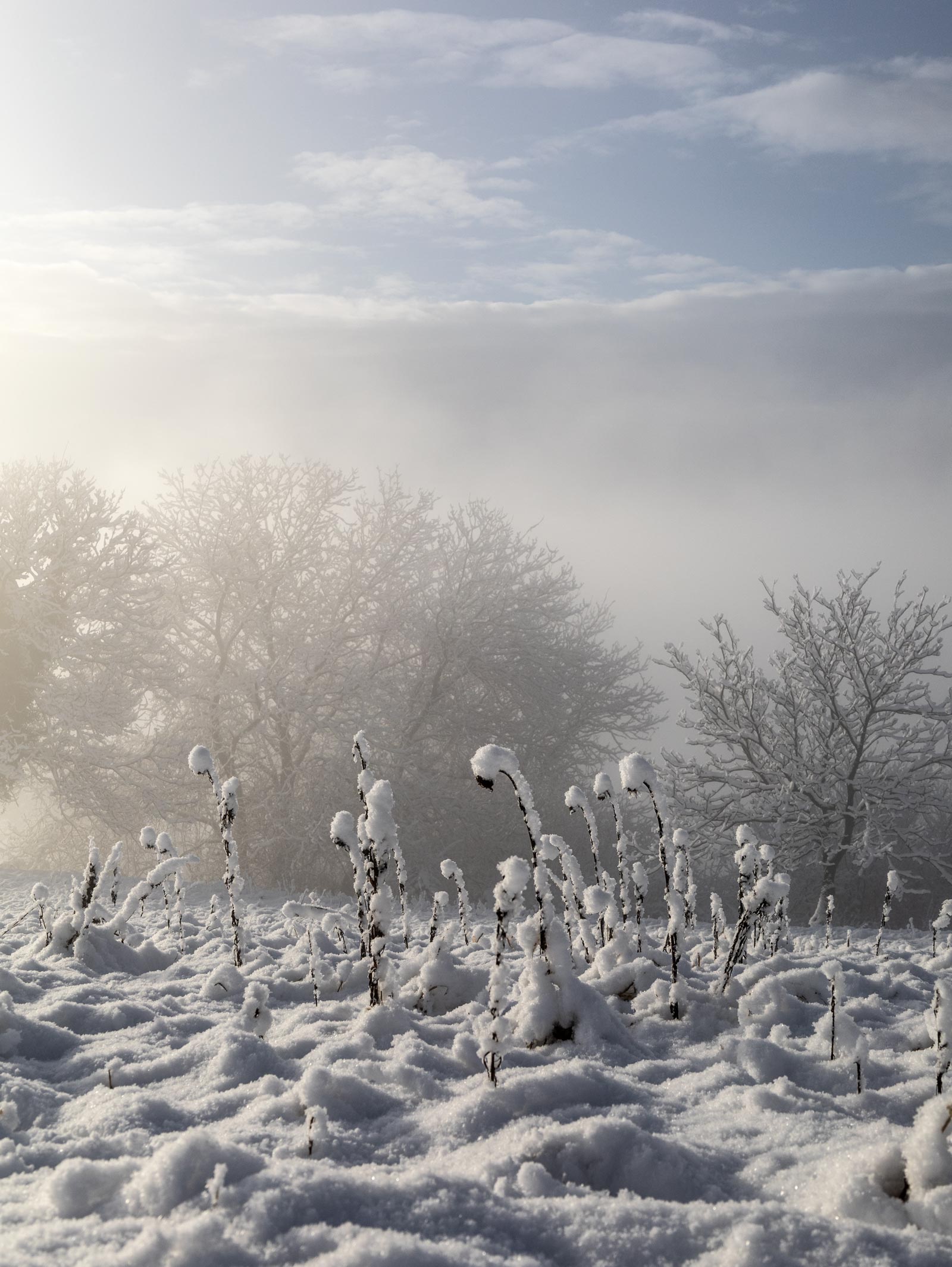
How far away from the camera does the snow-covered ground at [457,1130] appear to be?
4.73 feet

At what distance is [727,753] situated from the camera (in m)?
14.4

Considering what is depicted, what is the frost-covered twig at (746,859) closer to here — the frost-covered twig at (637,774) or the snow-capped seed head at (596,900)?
the snow-capped seed head at (596,900)

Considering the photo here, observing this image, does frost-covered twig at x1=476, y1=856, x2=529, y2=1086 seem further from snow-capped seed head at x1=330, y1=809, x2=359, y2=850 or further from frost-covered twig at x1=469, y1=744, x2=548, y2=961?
snow-capped seed head at x1=330, y1=809, x2=359, y2=850

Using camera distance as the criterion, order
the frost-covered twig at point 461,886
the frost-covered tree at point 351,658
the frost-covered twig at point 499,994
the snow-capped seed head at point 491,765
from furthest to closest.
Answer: the frost-covered tree at point 351,658
the frost-covered twig at point 461,886
the snow-capped seed head at point 491,765
the frost-covered twig at point 499,994

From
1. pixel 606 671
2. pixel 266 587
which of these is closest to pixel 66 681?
pixel 266 587

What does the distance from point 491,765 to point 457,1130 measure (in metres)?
0.86

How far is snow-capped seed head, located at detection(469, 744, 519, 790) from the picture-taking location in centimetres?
229

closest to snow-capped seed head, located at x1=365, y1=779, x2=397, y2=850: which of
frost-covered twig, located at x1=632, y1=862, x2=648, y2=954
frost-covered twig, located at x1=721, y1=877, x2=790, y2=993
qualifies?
frost-covered twig, located at x1=721, y1=877, x2=790, y2=993

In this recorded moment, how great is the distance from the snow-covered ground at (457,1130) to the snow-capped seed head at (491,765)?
740mm

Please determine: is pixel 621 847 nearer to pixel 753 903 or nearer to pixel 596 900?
pixel 596 900

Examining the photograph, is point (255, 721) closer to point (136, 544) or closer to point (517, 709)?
point (136, 544)

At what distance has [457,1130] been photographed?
1.93m

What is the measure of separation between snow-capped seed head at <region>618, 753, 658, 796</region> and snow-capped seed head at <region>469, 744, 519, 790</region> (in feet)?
1.66

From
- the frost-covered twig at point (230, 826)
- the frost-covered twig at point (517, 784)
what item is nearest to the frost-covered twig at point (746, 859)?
the frost-covered twig at point (517, 784)
